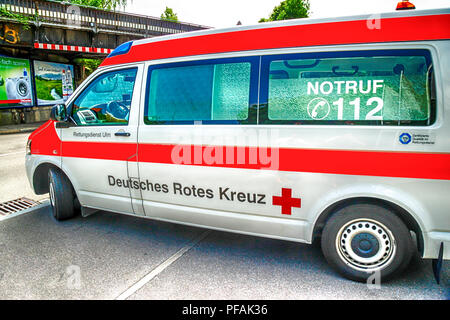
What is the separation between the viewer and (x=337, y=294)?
2.81m

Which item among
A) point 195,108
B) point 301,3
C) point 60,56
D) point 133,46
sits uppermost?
point 301,3

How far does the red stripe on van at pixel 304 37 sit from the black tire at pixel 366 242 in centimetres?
136

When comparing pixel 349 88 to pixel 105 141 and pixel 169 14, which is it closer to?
pixel 105 141

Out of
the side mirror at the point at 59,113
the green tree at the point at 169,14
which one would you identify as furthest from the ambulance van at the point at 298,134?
the green tree at the point at 169,14

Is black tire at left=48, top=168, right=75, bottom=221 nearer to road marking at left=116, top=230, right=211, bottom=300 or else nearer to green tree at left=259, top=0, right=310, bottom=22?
road marking at left=116, top=230, right=211, bottom=300

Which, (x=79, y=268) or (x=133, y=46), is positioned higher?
(x=133, y=46)

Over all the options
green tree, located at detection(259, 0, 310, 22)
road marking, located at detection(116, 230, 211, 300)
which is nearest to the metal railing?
road marking, located at detection(116, 230, 211, 300)

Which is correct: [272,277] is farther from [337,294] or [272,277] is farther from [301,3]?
[301,3]

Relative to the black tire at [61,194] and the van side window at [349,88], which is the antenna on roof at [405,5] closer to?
the van side window at [349,88]

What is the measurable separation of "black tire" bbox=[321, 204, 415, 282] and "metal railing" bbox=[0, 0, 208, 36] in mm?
15331

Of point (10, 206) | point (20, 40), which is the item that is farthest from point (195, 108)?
point (20, 40)

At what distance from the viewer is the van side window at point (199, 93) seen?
10.4ft

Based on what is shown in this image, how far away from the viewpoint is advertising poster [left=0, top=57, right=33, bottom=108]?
15.3m
